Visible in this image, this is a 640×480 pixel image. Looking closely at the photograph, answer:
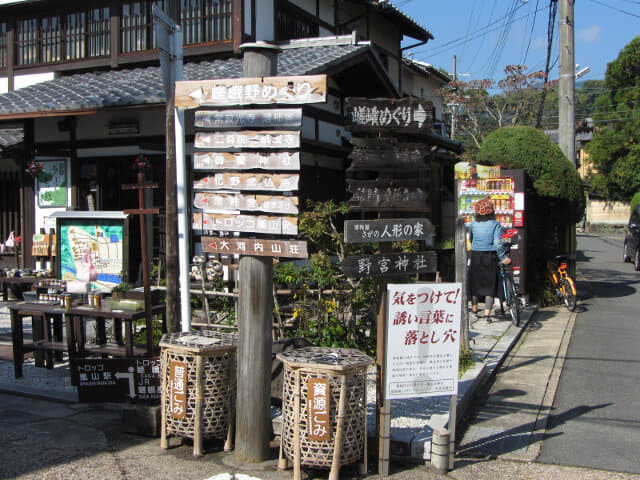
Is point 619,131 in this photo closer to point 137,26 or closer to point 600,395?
point 137,26

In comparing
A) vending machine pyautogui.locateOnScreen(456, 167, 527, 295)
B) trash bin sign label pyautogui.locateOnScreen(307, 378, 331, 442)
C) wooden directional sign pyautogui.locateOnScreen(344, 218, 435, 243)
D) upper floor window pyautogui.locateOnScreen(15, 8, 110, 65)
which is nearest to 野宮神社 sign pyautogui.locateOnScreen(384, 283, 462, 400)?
wooden directional sign pyautogui.locateOnScreen(344, 218, 435, 243)

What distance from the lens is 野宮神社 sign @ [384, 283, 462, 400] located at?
184 inches

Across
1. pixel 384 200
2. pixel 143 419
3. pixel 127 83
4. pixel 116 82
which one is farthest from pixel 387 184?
pixel 116 82

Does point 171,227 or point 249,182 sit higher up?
point 249,182

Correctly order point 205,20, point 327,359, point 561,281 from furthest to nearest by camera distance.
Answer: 1. point 205,20
2. point 561,281
3. point 327,359

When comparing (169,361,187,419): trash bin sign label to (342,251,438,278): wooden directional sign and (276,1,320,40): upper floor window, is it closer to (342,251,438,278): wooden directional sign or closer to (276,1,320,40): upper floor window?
(342,251,438,278): wooden directional sign

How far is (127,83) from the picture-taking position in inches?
458

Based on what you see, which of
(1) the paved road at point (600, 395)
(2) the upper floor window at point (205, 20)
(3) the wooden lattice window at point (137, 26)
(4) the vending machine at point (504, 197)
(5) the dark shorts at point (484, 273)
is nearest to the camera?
(1) the paved road at point (600, 395)

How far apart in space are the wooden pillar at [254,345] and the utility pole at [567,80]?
1104 centimetres

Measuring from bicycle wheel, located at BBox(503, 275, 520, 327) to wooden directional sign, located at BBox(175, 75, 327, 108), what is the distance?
20.7ft

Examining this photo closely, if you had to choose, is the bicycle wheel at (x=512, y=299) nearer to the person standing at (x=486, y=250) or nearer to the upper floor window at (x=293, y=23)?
the person standing at (x=486, y=250)

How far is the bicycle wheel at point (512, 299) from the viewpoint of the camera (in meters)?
9.73

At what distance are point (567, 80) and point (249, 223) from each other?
11788 millimetres

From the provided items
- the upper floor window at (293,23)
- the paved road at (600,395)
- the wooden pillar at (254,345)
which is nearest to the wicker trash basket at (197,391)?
the wooden pillar at (254,345)
